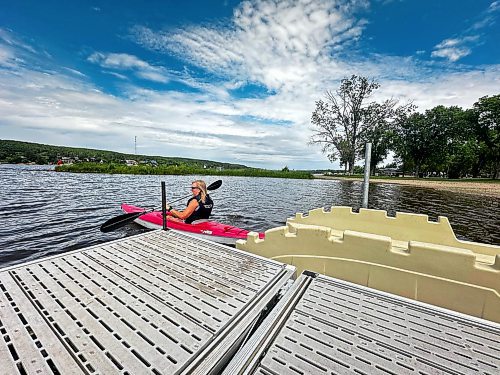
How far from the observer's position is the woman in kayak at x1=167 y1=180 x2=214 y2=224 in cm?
675

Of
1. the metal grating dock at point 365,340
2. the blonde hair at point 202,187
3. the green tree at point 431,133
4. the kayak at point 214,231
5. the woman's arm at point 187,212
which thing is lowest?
the kayak at point 214,231

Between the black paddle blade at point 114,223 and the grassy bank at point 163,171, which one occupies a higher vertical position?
the grassy bank at point 163,171

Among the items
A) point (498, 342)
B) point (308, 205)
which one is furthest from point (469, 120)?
point (498, 342)

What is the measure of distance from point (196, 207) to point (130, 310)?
4.61 m

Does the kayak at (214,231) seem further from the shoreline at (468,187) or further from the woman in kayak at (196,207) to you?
Answer: the shoreline at (468,187)

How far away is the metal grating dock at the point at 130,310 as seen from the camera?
1.71 m

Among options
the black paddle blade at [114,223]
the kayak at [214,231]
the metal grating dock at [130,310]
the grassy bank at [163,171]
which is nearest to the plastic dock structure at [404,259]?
the metal grating dock at [130,310]

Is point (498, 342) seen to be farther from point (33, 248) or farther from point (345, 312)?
point (33, 248)

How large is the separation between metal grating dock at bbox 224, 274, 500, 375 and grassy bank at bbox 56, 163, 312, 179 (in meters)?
39.4

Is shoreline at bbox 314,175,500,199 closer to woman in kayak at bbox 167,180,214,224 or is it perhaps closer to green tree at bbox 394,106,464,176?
green tree at bbox 394,106,464,176

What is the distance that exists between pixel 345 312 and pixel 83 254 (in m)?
3.61

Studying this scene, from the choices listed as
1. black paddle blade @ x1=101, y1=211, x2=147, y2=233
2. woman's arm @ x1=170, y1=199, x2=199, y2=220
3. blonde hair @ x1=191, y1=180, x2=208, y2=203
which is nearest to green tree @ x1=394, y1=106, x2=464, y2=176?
blonde hair @ x1=191, y1=180, x2=208, y2=203

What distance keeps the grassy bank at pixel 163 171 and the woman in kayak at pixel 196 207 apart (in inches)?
1389

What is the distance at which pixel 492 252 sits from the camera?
3.74 metres
